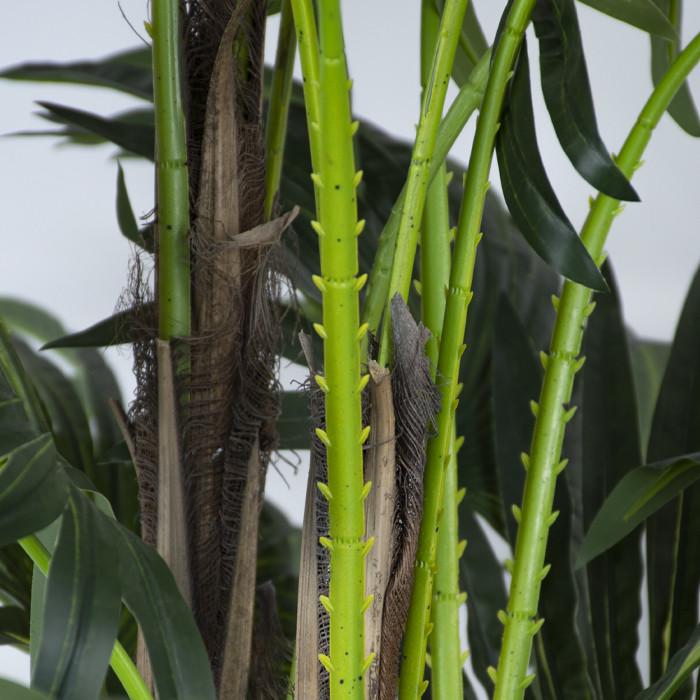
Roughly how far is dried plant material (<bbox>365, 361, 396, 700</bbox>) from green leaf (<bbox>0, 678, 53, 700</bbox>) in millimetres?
165

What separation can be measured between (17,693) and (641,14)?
1.32 feet

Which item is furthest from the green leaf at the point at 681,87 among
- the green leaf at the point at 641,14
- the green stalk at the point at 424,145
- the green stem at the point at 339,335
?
the green stem at the point at 339,335

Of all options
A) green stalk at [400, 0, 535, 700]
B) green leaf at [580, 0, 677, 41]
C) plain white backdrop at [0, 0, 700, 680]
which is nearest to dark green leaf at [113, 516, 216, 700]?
green stalk at [400, 0, 535, 700]

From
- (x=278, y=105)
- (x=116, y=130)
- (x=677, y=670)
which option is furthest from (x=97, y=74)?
Result: (x=677, y=670)

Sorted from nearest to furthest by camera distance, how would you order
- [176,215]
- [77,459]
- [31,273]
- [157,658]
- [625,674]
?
[157,658] < [176,215] < [625,674] < [77,459] < [31,273]

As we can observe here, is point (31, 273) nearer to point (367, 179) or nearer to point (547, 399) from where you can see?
point (367, 179)

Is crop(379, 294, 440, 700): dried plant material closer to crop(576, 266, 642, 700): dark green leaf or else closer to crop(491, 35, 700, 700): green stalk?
crop(491, 35, 700, 700): green stalk

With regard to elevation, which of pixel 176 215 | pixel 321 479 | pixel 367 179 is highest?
pixel 367 179

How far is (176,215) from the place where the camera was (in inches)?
18.3

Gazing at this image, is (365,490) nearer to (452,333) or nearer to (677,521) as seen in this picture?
(452,333)

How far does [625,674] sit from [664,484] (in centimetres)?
20

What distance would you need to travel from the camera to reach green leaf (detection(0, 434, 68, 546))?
0.94 feet

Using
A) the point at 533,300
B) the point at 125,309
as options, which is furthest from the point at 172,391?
the point at 533,300

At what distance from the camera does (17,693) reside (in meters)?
0.29
